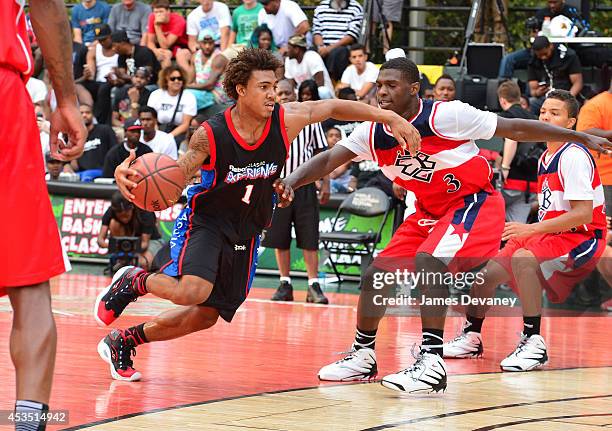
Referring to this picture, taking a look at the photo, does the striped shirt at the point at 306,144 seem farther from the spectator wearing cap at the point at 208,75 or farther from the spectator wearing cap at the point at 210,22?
the spectator wearing cap at the point at 210,22

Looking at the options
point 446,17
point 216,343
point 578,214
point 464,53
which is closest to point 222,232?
point 216,343

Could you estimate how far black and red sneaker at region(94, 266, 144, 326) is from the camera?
22.5 feet

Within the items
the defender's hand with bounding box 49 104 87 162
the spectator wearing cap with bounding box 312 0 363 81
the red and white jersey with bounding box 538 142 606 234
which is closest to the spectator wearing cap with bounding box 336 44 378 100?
the spectator wearing cap with bounding box 312 0 363 81

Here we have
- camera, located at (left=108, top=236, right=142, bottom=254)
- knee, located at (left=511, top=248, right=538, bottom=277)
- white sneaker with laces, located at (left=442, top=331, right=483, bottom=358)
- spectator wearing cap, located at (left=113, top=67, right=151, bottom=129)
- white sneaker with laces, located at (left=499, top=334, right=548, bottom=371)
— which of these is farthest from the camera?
spectator wearing cap, located at (left=113, top=67, right=151, bottom=129)

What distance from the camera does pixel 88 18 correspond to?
19641 mm

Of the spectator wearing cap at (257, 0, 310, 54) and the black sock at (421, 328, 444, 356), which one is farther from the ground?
the spectator wearing cap at (257, 0, 310, 54)

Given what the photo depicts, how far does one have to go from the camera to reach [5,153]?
3.85 m

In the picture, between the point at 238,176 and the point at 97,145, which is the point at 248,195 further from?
the point at 97,145

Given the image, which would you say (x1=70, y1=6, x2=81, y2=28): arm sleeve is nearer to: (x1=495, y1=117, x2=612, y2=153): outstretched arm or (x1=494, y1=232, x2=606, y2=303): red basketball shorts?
(x1=494, y1=232, x2=606, y2=303): red basketball shorts

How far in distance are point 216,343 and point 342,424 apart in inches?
129

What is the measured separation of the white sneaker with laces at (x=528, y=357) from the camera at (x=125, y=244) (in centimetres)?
702

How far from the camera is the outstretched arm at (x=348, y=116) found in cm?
621

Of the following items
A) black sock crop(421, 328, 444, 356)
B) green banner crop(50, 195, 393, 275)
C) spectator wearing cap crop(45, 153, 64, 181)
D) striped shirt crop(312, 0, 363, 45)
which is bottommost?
green banner crop(50, 195, 393, 275)

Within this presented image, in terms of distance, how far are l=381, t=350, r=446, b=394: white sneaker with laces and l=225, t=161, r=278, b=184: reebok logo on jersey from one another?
1.40 m
